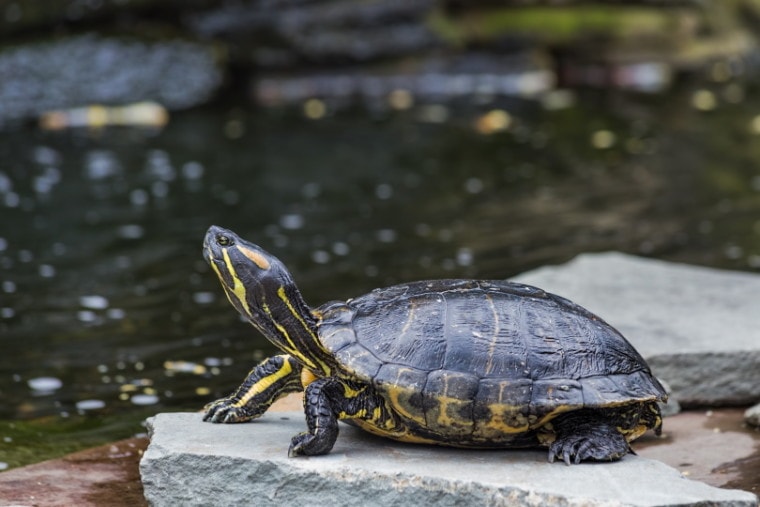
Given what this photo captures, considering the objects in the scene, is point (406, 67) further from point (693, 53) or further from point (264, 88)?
point (693, 53)

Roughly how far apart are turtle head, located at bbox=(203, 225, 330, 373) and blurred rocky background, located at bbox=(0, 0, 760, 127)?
10511 mm

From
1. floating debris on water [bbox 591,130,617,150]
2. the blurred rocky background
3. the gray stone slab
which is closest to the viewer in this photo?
the gray stone slab

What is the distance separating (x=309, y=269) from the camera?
7965mm

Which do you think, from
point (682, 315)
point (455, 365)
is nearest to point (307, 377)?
point (455, 365)

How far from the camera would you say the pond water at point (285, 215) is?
6.07 metres

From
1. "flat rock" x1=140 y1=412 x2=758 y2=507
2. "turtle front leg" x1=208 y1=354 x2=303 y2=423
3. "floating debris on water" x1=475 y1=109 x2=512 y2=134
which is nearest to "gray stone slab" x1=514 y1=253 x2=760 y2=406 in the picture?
"flat rock" x1=140 y1=412 x2=758 y2=507

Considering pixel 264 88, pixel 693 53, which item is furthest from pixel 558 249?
pixel 693 53

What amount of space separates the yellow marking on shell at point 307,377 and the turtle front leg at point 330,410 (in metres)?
0.24

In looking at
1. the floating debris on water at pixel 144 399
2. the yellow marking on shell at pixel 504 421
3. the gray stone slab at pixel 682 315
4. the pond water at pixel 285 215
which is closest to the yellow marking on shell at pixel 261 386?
the yellow marking on shell at pixel 504 421

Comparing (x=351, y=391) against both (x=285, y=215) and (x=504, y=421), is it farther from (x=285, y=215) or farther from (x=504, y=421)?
(x=285, y=215)

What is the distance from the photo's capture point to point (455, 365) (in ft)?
12.3

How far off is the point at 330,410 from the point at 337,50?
521 inches

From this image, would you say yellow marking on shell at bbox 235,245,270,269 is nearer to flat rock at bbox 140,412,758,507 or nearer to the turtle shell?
the turtle shell

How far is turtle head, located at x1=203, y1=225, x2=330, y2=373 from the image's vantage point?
12.8 ft
